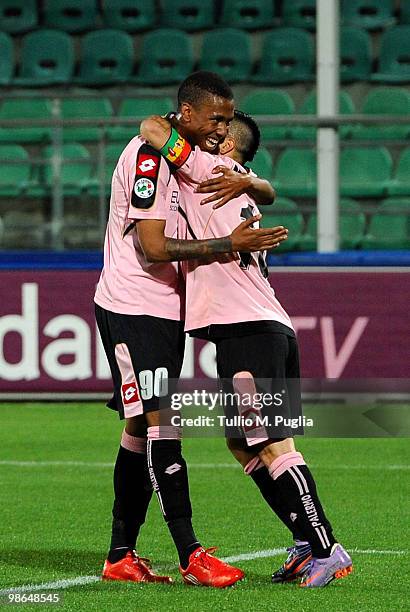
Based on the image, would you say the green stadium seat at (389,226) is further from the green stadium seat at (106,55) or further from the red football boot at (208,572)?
the red football boot at (208,572)

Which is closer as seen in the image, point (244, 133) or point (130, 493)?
point (130, 493)

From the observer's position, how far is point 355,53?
52.7 feet

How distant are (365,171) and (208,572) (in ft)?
26.6

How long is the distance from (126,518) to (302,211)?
21.6ft

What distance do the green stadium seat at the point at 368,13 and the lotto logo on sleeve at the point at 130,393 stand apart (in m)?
11.9

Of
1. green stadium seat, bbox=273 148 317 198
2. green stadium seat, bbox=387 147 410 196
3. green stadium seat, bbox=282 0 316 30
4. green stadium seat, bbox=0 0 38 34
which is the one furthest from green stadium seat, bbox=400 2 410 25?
green stadium seat, bbox=273 148 317 198

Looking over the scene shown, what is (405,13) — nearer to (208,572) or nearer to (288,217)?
(288,217)

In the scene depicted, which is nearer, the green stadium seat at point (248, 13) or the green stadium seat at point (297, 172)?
the green stadium seat at point (297, 172)


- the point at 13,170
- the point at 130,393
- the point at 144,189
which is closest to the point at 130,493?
the point at 130,393

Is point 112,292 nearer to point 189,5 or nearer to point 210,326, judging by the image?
point 210,326

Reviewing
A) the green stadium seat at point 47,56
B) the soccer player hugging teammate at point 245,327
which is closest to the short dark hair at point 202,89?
the soccer player hugging teammate at point 245,327

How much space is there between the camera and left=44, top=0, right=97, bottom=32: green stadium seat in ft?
56.8

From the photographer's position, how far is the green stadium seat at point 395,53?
52.7 ft

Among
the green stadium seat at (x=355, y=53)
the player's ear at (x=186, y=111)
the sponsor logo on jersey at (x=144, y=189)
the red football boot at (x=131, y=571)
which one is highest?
the green stadium seat at (x=355, y=53)
